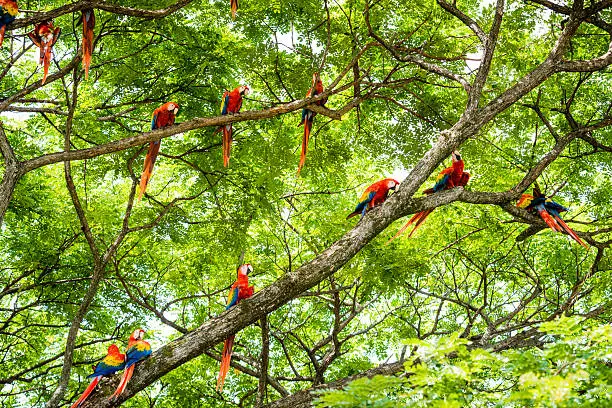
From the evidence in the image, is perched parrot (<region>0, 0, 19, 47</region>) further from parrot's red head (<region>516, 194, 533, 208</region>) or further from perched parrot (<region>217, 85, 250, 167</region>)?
parrot's red head (<region>516, 194, 533, 208</region>)

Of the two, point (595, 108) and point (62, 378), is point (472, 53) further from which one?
point (62, 378)

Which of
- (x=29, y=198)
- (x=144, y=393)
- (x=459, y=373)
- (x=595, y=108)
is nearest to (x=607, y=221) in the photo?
(x=595, y=108)

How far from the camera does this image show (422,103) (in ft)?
18.9

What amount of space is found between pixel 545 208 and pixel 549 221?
0.14 metres

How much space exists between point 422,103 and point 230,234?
2.25 m

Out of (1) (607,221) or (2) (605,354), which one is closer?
(2) (605,354)

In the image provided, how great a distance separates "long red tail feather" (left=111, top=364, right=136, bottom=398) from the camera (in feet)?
9.91

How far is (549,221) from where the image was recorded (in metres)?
4.42

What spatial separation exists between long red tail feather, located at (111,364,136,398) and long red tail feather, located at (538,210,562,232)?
10.2 feet

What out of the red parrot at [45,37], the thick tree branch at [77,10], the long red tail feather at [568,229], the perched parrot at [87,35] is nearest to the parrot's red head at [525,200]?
the long red tail feather at [568,229]

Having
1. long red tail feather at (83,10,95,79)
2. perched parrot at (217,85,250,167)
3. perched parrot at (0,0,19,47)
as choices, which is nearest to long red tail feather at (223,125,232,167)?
perched parrot at (217,85,250,167)

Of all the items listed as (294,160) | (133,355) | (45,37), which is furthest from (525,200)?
(45,37)

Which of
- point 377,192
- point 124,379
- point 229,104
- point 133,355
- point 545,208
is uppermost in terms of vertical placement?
point 229,104

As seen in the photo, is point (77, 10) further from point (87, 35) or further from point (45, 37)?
point (45, 37)
